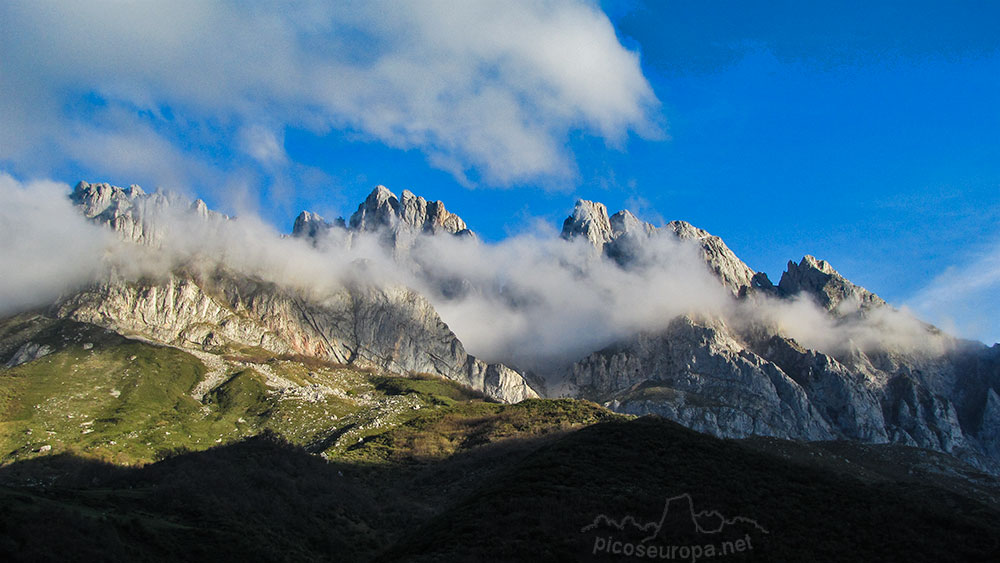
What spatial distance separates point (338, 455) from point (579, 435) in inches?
4481

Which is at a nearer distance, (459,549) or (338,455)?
(459,549)

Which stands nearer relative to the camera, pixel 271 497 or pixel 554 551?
pixel 554 551

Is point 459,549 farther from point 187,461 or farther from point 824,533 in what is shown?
point 187,461

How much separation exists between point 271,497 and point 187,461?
16110mm

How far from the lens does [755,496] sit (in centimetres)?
5978

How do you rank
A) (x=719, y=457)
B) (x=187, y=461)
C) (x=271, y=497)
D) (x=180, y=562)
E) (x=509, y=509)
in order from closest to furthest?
(x=180, y=562), (x=509, y=509), (x=719, y=457), (x=271, y=497), (x=187, y=461)

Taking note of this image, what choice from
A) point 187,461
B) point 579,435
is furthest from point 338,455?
point 579,435

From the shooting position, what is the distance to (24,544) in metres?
44.0

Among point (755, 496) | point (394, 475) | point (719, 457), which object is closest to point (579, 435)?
point (719, 457)

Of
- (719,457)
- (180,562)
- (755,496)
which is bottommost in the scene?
(180,562)

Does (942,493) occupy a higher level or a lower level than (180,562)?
higher

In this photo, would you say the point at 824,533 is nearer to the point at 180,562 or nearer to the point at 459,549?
the point at 459,549

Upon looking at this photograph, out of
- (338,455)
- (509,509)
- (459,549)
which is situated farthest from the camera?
(338,455)

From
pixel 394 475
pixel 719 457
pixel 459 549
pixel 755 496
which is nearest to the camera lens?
pixel 459 549
